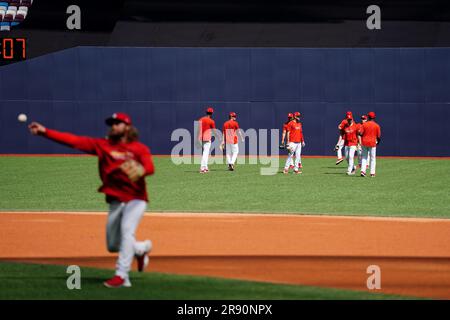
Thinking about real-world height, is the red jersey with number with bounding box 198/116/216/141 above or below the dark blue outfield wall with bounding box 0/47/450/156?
below

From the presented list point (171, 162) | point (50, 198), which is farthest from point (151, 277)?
point (171, 162)

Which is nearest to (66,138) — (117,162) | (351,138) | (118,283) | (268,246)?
(117,162)

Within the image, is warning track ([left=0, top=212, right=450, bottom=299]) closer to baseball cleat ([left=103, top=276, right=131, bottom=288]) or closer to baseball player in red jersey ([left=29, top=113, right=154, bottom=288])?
baseball cleat ([left=103, top=276, right=131, bottom=288])

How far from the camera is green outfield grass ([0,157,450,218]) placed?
20.0 meters

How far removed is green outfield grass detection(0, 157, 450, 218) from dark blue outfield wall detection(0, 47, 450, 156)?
23.8 ft

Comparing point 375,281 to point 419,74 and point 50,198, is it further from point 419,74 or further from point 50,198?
point 419,74

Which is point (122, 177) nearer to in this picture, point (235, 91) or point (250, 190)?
point (250, 190)

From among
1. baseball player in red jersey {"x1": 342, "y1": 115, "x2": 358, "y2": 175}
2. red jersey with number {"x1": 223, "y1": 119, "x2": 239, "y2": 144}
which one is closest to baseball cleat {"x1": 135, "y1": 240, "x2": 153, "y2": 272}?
baseball player in red jersey {"x1": 342, "y1": 115, "x2": 358, "y2": 175}

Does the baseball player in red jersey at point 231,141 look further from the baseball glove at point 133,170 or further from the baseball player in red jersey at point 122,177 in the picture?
the baseball glove at point 133,170

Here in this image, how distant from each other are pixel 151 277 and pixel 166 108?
32014mm

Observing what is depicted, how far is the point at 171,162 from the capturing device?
37.5m

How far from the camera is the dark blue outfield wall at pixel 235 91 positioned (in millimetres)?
42281

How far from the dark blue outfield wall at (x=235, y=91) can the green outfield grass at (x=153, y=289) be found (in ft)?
103
